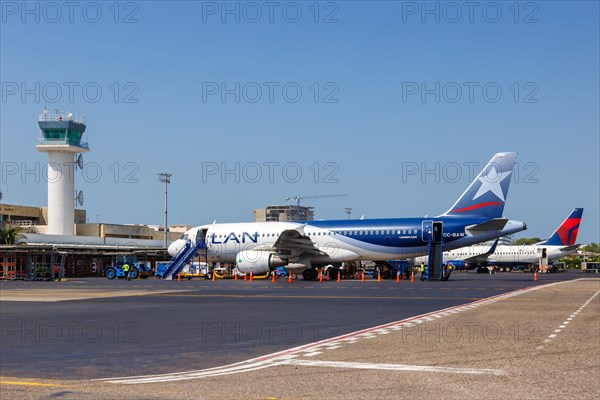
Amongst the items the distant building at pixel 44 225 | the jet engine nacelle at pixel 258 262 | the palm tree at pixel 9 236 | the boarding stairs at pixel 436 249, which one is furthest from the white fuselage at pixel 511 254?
the palm tree at pixel 9 236

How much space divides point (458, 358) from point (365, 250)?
44.5 metres

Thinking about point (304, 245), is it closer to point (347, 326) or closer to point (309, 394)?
point (347, 326)

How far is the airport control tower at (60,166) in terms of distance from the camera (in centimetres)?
9806

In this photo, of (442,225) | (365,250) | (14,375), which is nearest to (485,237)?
(442,225)

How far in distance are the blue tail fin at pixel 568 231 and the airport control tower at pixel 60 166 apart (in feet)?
225

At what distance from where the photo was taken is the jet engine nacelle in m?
55.2

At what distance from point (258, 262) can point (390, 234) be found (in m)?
10.5

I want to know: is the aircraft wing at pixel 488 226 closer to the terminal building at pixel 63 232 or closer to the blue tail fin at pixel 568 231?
the terminal building at pixel 63 232

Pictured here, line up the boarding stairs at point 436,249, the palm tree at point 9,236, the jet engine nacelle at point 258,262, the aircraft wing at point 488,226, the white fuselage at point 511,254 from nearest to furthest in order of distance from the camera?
the aircraft wing at point 488,226 → the boarding stairs at point 436,249 → the jet engine nacelle at point 258,262 → the palm tree at point 9,236 → the white fuselage at point 511,254

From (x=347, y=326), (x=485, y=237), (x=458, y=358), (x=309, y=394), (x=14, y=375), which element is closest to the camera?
(x=309, y=394)

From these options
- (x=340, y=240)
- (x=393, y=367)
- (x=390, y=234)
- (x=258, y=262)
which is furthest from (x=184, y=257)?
(x=393, y=367)

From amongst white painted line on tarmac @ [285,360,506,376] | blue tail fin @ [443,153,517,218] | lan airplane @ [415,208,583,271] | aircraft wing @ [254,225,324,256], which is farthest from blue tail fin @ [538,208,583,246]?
white painted line on tarmac @ [285,360,506,376]

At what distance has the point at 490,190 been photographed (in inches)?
2191

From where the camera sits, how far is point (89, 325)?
61.2 feet
